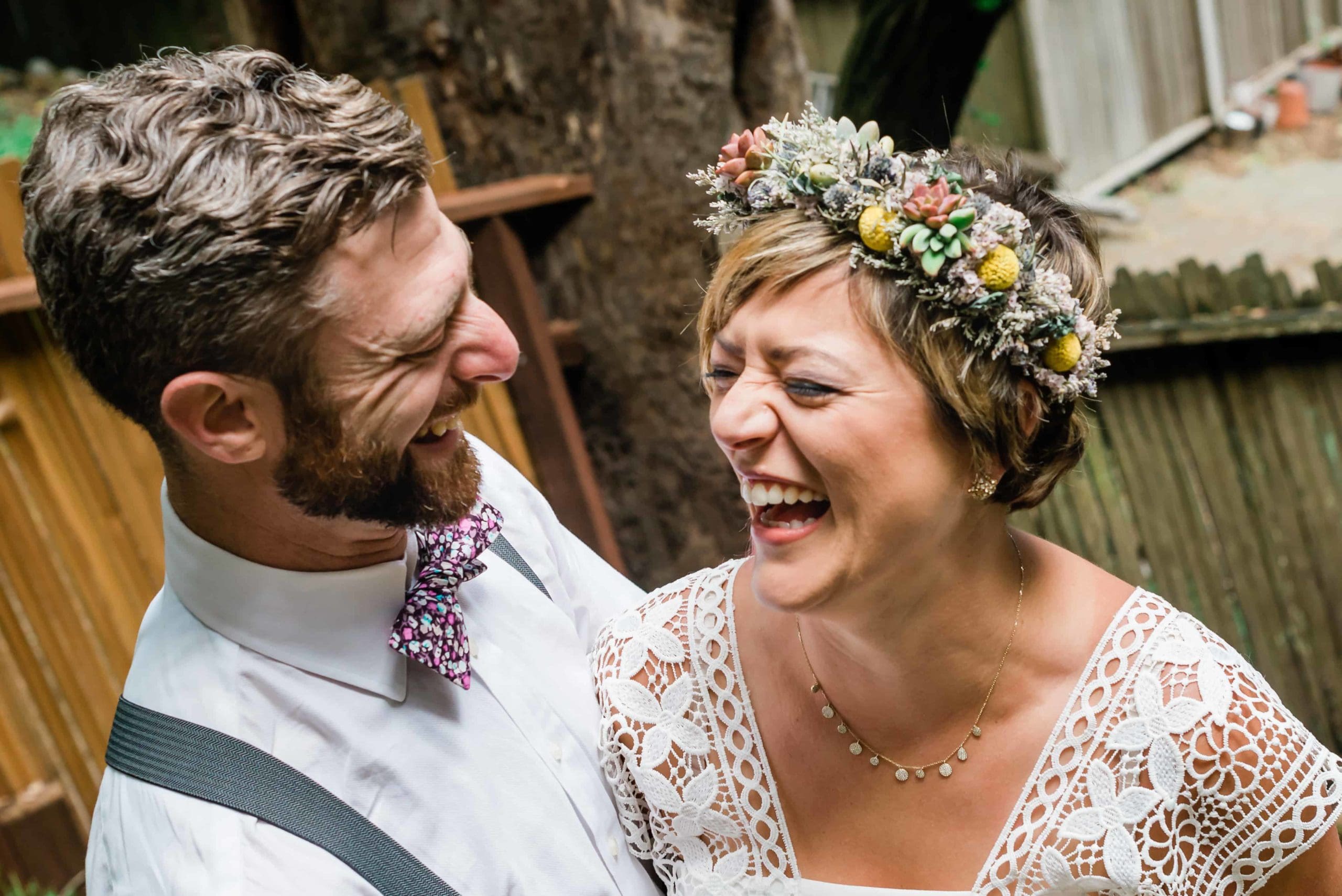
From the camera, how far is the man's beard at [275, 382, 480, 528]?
1.84 meters

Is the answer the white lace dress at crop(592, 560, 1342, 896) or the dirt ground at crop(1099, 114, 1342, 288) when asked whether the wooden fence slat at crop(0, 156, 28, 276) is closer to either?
the white lace dress at crop(592, 560, 1342, 896)

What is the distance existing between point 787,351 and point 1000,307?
0.34m

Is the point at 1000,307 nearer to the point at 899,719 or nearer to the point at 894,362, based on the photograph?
the point at 894,362

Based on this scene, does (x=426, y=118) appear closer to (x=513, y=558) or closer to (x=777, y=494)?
(x=513, y=558)

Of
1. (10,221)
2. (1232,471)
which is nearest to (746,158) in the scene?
(10,221)

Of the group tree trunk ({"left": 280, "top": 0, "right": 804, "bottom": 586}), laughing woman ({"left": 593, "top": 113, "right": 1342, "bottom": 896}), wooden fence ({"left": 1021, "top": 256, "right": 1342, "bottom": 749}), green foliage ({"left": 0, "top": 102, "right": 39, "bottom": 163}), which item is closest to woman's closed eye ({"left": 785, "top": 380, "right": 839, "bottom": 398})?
laughing woman ({"left": 593, "top": 113, "right": 1342, "bottom": 896})

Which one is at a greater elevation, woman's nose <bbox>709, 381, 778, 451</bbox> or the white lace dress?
woman's nose <bbox>709, 381, 778, 451</bbox>

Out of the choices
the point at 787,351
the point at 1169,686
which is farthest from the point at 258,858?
the point at 1169,686

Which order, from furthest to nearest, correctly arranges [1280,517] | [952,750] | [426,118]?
[1280,517]
[426,118]
[952,750]

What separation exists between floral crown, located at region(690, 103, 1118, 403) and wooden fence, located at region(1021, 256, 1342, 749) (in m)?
2.60

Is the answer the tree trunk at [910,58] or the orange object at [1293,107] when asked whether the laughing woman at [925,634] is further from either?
the orange object at [1293,107]

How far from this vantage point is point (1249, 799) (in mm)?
1913

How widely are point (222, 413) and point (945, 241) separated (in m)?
1.15

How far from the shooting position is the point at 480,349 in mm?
1960
